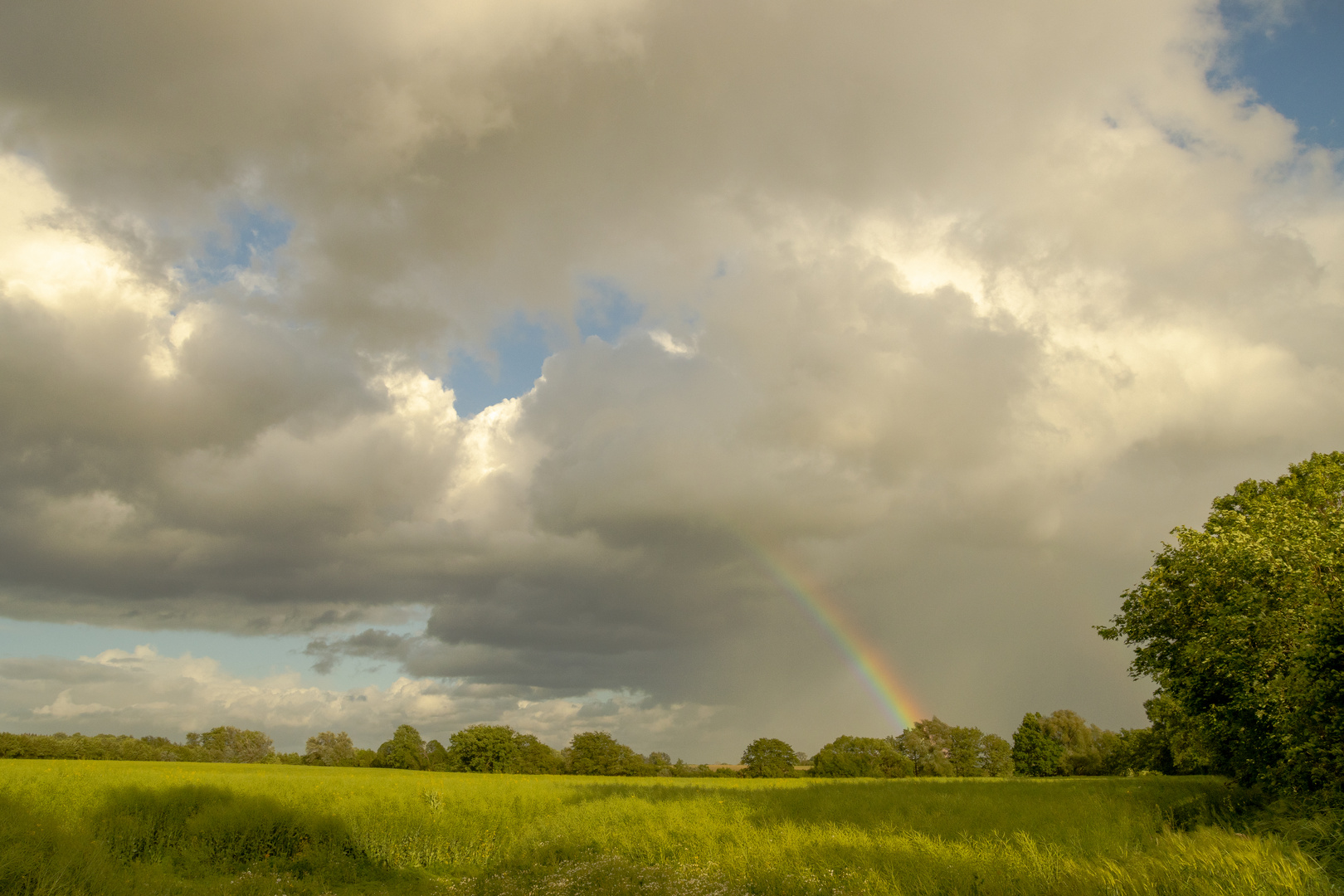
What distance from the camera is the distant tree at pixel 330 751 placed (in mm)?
101438

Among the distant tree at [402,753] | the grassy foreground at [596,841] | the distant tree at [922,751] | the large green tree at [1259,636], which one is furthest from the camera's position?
the distant tree at [922,751]

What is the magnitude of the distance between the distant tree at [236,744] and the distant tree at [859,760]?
82.9m

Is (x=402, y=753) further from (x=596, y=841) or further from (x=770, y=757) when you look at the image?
(x=596, y=841)

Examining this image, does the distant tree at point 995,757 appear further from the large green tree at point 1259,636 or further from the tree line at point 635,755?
the large green tree at point 1259,636

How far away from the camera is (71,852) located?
13.1 m

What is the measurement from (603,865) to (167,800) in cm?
1691

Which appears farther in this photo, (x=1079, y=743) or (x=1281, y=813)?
(x=1079, y=743)

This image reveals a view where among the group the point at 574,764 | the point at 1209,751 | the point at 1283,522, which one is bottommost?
the point at 574,764

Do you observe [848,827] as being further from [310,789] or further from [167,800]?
[167,800]

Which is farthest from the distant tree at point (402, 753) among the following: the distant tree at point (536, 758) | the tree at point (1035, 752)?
the tree at point (1035, 752)

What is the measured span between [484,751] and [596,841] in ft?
263

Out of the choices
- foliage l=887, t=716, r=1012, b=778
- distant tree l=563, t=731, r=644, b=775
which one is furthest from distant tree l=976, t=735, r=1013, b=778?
distant tree l=563, t=731, r=644, b=775

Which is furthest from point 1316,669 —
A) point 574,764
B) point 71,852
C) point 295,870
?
point 574,764

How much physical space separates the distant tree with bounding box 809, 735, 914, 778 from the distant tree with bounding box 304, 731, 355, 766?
2704 inches
